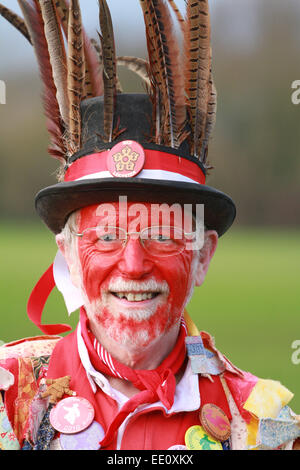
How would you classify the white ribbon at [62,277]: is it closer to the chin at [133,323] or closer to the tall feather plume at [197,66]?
the chin at [133,323]

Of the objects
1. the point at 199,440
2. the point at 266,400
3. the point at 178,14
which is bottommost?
the point at 199,440

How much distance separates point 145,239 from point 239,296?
1331cm

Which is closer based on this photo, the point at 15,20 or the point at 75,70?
the point at 75,70

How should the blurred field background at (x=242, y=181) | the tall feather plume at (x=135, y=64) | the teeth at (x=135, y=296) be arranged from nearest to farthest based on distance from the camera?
the teeth at (x=135, y=296) < the tall feather plume at (x=135, y=64) < the blurred field background at (x=242, y=181)

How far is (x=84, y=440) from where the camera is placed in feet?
6.82

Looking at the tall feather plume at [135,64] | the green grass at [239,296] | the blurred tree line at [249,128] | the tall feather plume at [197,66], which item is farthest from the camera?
the blurred tree line at [249,128]

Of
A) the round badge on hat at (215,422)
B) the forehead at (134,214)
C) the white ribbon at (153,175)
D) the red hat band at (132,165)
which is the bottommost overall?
the round badge on hat at (215,422)

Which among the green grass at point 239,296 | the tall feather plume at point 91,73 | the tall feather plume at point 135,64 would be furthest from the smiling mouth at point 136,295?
the green grass at point 239,296

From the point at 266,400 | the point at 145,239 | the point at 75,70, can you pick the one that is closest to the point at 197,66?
the point at 75,70

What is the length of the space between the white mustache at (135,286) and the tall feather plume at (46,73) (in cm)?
64

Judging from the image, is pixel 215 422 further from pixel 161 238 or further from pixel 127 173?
pixel 127 173

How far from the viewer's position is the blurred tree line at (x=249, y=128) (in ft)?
64.7

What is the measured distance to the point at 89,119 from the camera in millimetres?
2346
